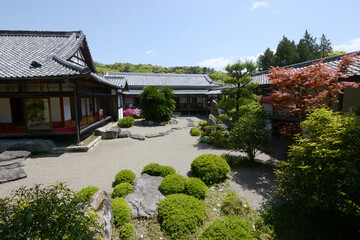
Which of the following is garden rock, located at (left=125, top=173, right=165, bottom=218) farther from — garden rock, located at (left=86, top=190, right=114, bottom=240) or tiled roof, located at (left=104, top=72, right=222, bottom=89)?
tiled roof, located at (left=104, top=72, right=222, bottom=89)

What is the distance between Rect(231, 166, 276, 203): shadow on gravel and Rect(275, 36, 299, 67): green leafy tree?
34.8m

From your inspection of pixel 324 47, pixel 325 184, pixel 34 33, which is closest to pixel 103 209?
pixel 325 184

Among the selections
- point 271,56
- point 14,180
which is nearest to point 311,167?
point 14,180

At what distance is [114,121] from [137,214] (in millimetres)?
16421

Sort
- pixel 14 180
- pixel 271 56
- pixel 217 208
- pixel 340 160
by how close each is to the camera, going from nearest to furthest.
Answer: pixel 340 160
pixel 217 208
pixel 14 180
pixel 271 56

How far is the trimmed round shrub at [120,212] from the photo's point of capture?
4.17 m

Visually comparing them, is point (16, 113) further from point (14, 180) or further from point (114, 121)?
point (14, 180)

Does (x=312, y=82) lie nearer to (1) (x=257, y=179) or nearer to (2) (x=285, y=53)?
(1) (x=257, y=179)

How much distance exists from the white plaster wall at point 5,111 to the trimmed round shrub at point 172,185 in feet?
35.7

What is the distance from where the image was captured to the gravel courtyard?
6082 mm

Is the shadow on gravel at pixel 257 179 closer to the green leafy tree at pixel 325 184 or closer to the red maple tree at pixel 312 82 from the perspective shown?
the green leafy tree at pixel 325 184

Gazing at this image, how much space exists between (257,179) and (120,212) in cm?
486

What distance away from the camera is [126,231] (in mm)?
3896

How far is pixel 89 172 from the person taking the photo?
23.4 feet
